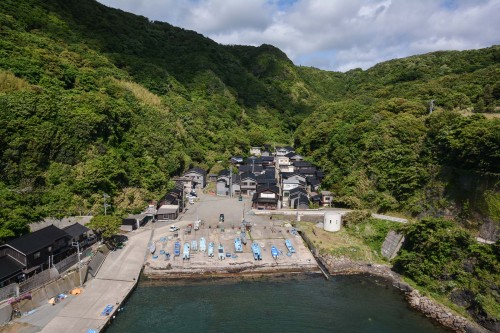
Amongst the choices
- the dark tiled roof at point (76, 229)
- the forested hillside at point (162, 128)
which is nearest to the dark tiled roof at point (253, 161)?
the forested hillside at point (162, 128)

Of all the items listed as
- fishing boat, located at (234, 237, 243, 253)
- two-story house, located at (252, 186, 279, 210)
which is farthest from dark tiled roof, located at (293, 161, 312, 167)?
fishing boat, located at (234, 237, 243, 253)

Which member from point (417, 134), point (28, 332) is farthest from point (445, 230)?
point (28, 332)

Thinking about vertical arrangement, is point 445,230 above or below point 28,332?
above

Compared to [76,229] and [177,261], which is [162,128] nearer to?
[76,229]

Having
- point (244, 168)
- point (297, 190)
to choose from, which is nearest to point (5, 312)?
point (297, 190)

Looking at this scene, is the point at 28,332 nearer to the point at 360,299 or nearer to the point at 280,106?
the point at 360,299

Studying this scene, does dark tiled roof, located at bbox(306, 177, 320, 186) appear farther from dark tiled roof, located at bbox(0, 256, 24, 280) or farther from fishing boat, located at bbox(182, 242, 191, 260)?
dark tiled roof, located at bbox(0, 256, 24, 280)
